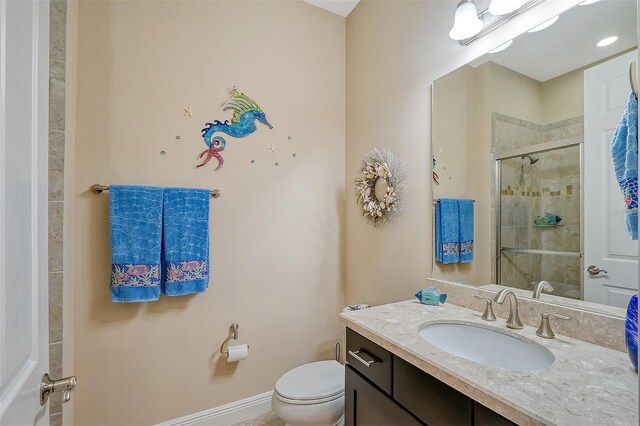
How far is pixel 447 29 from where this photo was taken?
56.6 inches

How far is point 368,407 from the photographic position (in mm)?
1086

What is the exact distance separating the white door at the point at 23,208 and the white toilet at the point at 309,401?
1.02 metres

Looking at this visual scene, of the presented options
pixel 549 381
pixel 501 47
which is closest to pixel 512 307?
pixel 549 381

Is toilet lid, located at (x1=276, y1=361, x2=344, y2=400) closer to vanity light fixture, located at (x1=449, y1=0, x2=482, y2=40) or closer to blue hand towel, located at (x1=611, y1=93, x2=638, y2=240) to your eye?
blue hand towel, located at (x1=611, y1=93, x2=638, y2=240)

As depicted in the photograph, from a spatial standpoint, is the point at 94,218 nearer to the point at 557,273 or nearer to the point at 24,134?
the point at 24,134

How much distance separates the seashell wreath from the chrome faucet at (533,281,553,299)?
0.76m

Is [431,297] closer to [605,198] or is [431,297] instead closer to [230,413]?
[605,198]

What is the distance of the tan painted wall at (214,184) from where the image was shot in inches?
58.9

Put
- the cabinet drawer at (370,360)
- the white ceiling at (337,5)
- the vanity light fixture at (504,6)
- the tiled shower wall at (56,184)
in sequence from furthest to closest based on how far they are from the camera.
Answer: the white ceiling at (337,5)
the tiled shower wall at (56,184)
the vanity light fixture at (504,6)
the cabinet drawer at (370,360)

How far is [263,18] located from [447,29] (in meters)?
1.20

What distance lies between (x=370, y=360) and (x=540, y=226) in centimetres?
84

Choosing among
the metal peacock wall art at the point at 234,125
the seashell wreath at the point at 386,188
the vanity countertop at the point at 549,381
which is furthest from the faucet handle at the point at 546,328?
the metal peacock wall art at the point at 234,125

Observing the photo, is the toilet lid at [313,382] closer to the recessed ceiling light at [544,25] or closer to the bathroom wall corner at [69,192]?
the bathroom wall corner at [69,192]

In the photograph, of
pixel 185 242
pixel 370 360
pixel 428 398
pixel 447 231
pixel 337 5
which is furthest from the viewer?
pixel 337 5
